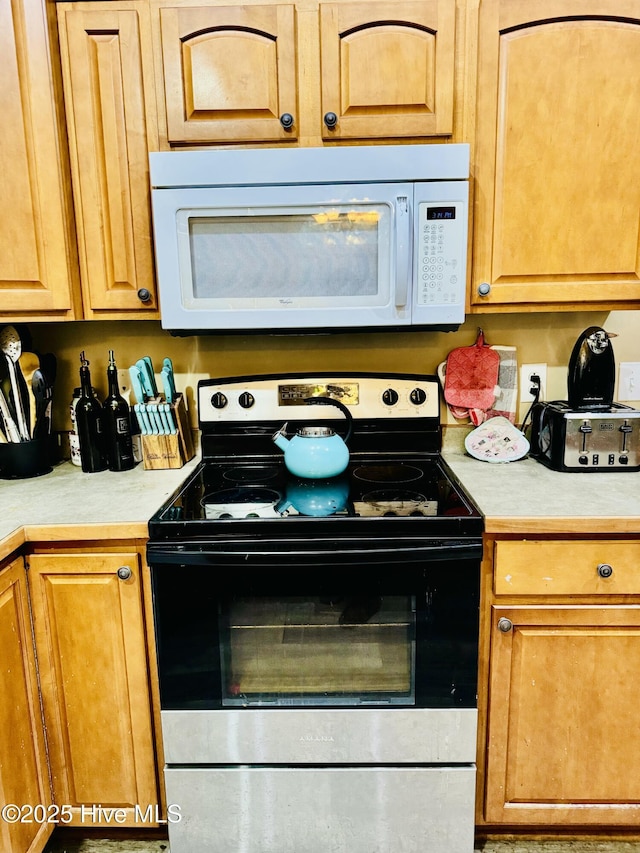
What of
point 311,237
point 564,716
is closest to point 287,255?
point 311,237

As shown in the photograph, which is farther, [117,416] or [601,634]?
[117,416]

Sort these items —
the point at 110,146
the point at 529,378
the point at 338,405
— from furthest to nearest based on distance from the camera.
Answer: the point at 529,378
the point at 338,405
the point at 110,146

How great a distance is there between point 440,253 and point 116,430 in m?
1.01

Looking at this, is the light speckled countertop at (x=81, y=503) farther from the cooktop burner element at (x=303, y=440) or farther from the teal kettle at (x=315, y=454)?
the teal kettle at (x=315, y=454)

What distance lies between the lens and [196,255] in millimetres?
1468

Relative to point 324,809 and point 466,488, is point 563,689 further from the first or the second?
point 324,809

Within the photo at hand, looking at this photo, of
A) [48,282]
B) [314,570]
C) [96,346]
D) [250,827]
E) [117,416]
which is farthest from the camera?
[96,346]

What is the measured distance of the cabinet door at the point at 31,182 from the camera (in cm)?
140

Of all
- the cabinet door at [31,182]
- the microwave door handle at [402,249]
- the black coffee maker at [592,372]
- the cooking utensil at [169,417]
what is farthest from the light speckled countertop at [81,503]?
the black coffee maker at [592,372]

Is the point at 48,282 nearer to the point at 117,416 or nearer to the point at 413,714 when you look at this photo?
the point at 117,416

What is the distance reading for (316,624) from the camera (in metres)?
1.33

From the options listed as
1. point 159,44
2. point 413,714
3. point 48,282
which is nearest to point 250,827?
point 413,714

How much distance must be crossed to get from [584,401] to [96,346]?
1502mm

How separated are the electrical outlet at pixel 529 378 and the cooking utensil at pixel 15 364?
1.50 meters
